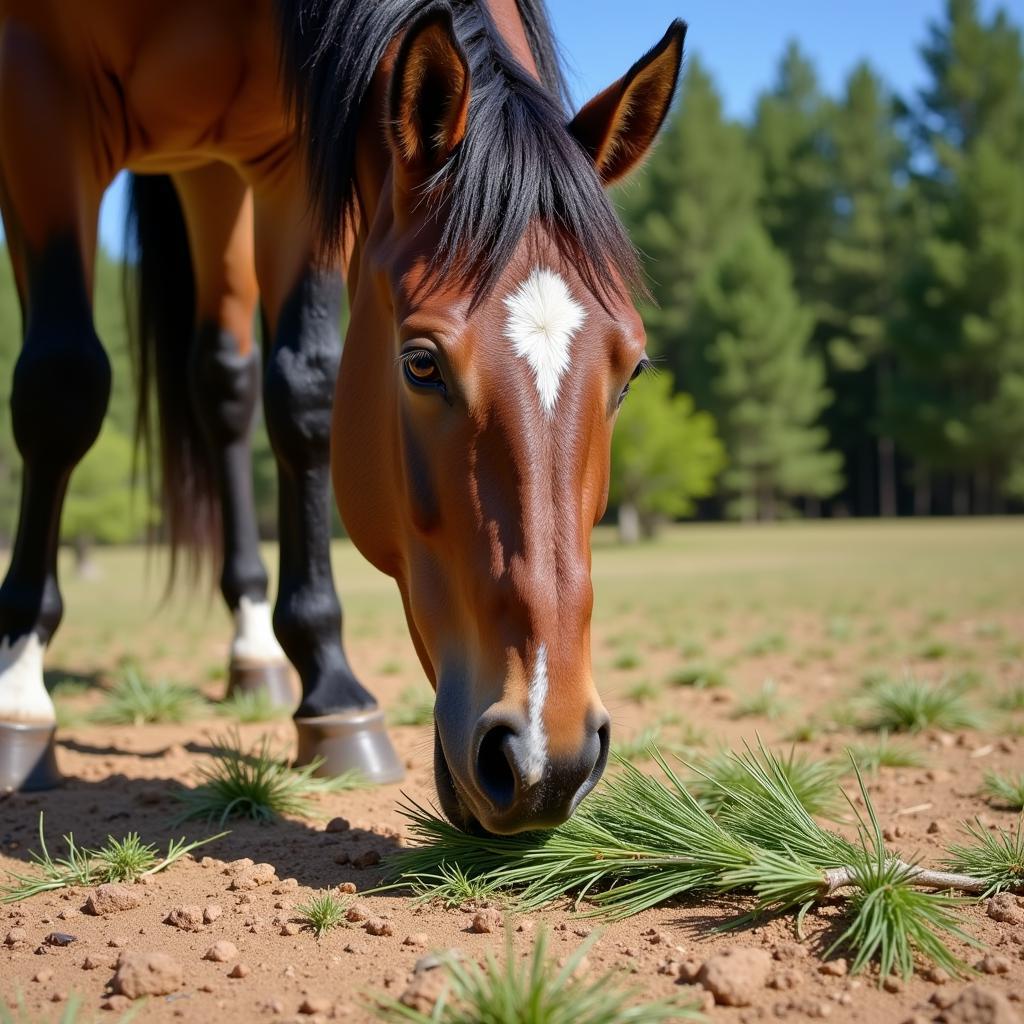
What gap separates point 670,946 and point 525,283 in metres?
1.23

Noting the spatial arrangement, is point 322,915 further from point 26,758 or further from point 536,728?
point 26,758

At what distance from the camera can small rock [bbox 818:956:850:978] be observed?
1531 mm

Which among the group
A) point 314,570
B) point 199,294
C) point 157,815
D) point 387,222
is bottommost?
point 157,815

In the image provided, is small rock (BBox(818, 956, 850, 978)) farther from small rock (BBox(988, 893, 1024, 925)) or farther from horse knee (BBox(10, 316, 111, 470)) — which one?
horse knee (BBox(10, 316, 111, 470))

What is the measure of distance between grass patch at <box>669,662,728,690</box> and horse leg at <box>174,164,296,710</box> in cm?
187

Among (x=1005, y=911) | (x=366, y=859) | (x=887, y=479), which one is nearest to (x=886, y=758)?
(x=1005, y=911)

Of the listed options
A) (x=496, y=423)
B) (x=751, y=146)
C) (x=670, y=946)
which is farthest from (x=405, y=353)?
(x=751, y=146)

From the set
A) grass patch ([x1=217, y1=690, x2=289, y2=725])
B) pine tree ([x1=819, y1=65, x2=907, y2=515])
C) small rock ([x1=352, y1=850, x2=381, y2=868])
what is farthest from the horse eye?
pine tree ([x1=819, y1=65, x2=907, y2=515])

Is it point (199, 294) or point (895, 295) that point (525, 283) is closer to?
point (199, 294)

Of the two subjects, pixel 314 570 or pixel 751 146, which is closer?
pixel 314 570

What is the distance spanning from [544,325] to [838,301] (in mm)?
39896

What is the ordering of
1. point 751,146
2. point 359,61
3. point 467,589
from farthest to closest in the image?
point 751,146 → point 359,61 → point 467,589

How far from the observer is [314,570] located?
3152mm

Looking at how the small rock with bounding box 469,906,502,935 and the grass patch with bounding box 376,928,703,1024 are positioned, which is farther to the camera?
the small rock with bounding box 469,906,502,935
